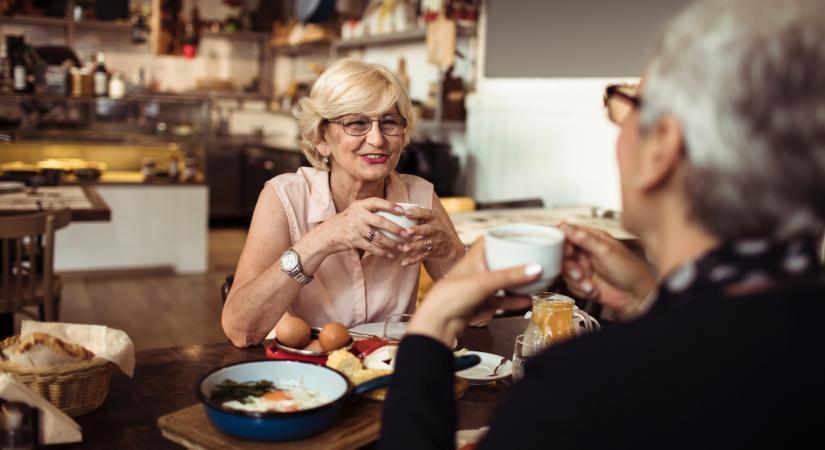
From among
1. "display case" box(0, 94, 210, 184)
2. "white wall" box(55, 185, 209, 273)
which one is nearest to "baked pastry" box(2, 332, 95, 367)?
"display case" box(0, 94, 210, 184)

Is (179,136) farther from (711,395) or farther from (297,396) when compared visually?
(711,395)

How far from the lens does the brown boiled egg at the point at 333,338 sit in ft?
5.37

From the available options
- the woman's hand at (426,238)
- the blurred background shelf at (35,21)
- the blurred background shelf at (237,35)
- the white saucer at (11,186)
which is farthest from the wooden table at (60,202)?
the blurred background shelf at (237,35)

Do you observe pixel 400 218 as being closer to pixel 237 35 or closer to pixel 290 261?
pixel 290 261

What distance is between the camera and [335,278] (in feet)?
6.97

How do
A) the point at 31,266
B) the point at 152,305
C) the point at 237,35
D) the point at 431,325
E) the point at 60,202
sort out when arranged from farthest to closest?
the point at 237,35 → the point at 152,305 → the point at 60,202 → the point at 31,266 → the point at 431,325

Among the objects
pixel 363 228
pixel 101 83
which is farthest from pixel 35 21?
pixel 363 228

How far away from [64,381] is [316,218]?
0.89 meters

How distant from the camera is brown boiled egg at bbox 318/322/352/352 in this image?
164 centimetres

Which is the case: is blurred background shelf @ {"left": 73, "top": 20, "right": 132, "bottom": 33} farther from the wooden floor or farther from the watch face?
the watch face

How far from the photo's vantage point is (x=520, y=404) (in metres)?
0.77

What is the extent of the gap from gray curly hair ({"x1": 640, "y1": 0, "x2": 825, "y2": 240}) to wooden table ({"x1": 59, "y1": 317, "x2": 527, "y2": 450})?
75 cm

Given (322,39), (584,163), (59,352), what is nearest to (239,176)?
(322,39)

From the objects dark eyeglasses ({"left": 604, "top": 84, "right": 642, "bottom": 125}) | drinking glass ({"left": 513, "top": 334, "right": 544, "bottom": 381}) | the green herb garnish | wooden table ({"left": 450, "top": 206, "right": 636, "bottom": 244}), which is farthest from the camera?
wooden table ({"left": 450, "top": 206, "right": 636, "bottom": 244})
